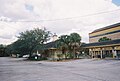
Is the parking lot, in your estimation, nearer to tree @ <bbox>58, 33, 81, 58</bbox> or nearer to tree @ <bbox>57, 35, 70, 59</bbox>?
tree @ <bbox>57, 35, 70, 59</bbox>

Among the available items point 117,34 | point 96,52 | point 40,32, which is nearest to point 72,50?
point 96,52

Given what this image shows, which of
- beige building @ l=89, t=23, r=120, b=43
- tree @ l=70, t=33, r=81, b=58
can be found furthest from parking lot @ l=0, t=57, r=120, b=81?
beige building @ l=89, t=23, r=120, b=43

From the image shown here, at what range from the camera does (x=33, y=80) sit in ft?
46.3

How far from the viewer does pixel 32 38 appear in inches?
2221

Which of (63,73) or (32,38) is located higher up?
(32,38)

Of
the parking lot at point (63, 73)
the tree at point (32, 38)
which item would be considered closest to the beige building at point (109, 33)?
the tree at point (32, 38)

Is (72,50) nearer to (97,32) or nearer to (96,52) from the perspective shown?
(96,52)

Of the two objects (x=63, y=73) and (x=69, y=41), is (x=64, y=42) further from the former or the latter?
(x=63, y=73)

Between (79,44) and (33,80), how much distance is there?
38848 millimetres

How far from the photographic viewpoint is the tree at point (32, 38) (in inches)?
2203

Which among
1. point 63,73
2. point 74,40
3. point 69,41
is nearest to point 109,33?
point 74,40

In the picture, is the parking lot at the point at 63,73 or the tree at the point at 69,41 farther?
the tree at the point at 69,41

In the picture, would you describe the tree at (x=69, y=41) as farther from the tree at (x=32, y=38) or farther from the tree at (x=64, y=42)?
the tree at (x=32, y=38)

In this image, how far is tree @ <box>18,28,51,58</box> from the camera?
2203 inches
